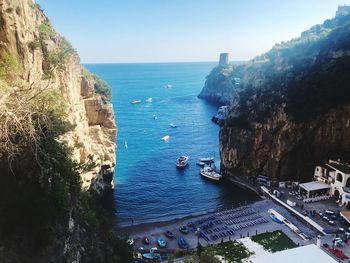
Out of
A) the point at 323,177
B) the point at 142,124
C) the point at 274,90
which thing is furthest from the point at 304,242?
the point at 142,124

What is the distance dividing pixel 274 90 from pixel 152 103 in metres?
85.4

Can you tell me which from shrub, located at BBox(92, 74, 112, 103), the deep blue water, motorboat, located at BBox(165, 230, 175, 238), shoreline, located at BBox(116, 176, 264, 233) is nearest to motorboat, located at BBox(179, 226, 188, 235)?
motorboat, located at BBox(165, 230, 175, 238)

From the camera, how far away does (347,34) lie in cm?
5353

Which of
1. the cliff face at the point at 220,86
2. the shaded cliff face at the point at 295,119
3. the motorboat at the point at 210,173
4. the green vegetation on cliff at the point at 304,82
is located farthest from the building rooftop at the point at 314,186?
the cliff face at the point at 220,86

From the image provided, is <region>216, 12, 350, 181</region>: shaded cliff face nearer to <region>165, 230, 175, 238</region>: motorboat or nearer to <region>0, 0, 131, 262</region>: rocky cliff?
<region>165, 230, 175, 238</region>: motorboat

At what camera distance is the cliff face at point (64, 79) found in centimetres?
2167

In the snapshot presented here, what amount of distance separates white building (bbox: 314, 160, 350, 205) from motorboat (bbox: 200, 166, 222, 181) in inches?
603

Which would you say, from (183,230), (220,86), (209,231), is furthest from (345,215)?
(220,86)

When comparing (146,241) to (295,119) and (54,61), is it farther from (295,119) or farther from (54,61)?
(295,119)

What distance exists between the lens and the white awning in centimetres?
4462

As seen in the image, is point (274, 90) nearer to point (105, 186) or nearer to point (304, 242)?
point (304, 242)

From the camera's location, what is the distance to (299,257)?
1035 inches

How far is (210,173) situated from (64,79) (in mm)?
30589

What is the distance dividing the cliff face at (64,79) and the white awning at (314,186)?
2824 centimetres
